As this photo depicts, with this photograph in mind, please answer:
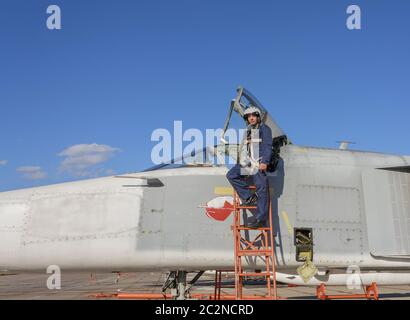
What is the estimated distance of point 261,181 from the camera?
6.46m

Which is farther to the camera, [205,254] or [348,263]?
[348,263]

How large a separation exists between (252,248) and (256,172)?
1241mm

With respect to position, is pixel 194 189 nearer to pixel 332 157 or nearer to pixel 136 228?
pixel 136 228

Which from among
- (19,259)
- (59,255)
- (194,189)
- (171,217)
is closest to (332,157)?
(194,189)

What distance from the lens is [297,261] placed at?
6.96 m

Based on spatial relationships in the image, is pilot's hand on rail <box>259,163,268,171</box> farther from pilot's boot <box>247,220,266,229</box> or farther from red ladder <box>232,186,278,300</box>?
pilot's boot <box>247,220,266,229</box>

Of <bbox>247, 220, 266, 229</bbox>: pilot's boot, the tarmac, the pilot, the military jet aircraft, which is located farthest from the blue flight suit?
the tarmac

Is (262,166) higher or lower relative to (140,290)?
higher

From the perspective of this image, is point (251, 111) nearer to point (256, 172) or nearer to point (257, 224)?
point (256, 172)

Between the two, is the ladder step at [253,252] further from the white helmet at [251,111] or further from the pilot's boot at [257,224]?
the white helmet at [251,111]

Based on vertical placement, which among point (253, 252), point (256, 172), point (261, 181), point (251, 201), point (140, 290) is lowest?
point (140, 290)

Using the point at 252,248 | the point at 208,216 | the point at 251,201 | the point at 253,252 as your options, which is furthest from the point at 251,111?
the point at 253,252

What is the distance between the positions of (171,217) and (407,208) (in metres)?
4.42

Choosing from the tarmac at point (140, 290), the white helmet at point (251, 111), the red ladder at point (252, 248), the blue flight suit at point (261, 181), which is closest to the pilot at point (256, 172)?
the blue flight suit at point (261, 181)
